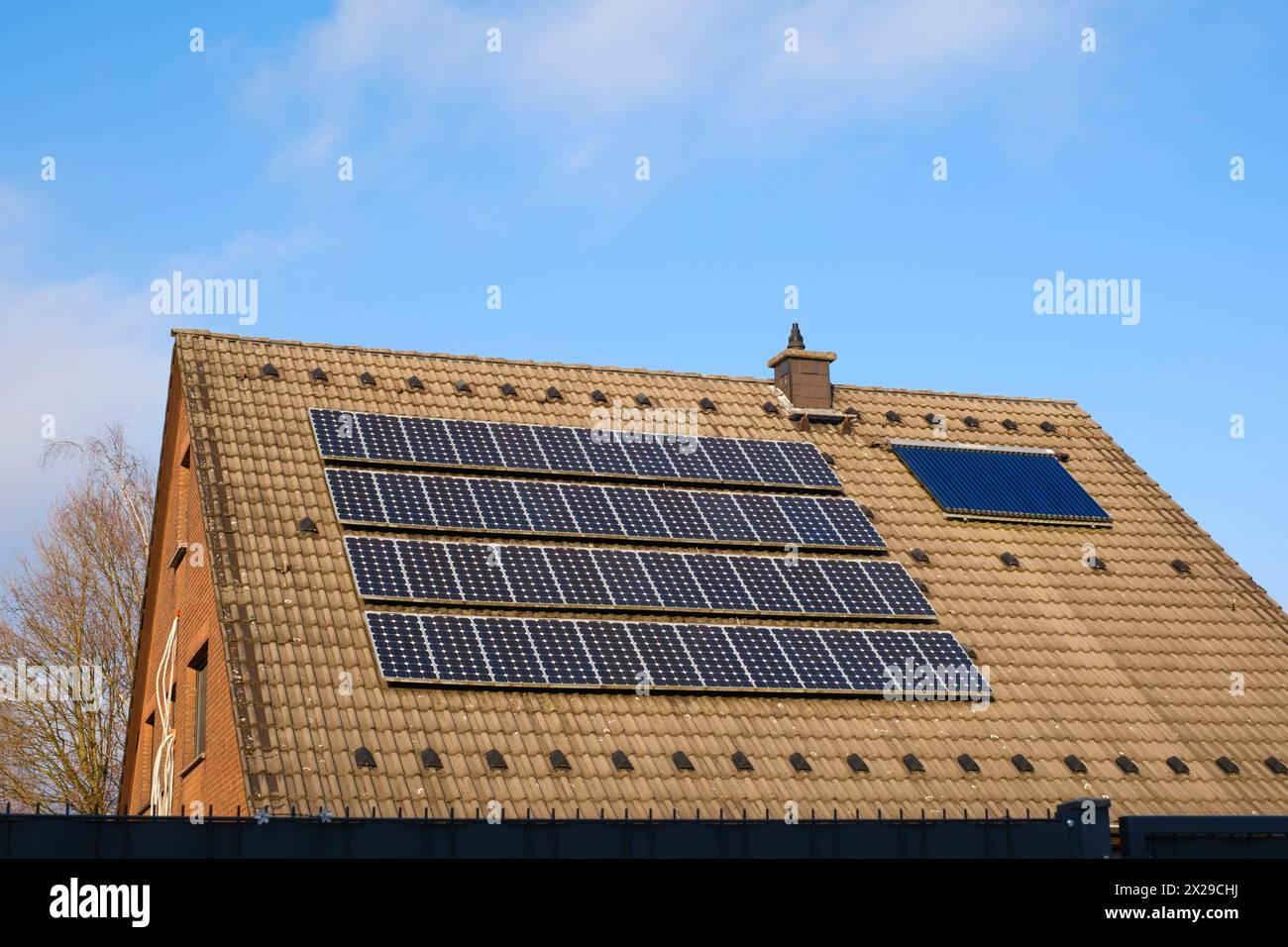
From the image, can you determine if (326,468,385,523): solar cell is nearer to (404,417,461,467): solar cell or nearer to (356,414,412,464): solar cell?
(356,414,412,464): solar cell

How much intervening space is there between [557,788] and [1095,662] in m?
11.0

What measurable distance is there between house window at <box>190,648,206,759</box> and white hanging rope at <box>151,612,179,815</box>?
149cm

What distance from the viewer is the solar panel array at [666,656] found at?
76.2ft

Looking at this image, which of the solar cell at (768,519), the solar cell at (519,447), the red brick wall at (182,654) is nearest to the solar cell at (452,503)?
the solar cell at (519,447)

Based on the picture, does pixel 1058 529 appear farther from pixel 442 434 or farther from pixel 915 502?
pixel 442 434

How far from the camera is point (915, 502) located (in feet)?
100

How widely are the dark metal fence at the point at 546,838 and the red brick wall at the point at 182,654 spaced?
5.61 m

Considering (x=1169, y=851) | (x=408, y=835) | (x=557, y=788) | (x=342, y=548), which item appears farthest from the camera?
(x=342, y=548)

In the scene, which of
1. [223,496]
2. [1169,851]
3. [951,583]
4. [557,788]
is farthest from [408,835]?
[951,583]

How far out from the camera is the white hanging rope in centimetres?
2794

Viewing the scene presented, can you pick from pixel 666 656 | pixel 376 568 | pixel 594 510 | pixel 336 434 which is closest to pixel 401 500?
pixel 376 568

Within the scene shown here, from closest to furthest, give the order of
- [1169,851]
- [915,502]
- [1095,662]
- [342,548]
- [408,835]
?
1. [408,835]
2. [1169,851]
3. [342,548]
4. [1095,662]
5. [915,502]

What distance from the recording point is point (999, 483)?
104ft

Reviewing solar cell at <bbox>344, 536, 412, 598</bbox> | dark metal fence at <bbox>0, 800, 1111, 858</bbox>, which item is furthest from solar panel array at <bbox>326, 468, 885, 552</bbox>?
dark metal fence at <bbox>0, 800, 1111, 858</bbox>
